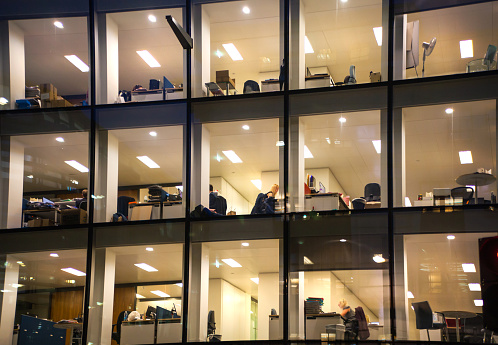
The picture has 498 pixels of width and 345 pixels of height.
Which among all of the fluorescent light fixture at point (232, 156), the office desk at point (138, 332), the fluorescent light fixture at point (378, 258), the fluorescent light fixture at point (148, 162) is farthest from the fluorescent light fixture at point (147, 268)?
the fluorescent light fixture at point (378, 258)

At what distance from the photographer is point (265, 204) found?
15.6 metres

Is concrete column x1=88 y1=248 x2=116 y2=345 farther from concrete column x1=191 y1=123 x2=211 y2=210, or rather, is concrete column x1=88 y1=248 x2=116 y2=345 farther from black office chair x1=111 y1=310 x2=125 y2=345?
concrete column x1=191 y1=123 x2=211 y2=210

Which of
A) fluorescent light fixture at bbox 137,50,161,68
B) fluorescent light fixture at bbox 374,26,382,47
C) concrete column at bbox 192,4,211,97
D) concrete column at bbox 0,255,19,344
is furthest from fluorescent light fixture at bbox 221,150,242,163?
concrete column at bbox 0,255,19,344

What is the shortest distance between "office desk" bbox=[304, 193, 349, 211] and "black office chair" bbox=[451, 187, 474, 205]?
234 centimetres

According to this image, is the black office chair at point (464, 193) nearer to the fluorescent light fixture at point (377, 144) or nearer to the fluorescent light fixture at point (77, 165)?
the fluorescent light fixture at point (377, 144)

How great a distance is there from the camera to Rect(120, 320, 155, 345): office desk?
15250 mm

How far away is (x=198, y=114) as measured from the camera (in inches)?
645

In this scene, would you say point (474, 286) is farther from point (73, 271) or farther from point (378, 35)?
point (73, 271)

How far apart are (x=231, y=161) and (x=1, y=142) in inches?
223

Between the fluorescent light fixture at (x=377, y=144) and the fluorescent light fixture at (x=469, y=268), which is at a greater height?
the fluorescent light fixture at (x=377, y=144)

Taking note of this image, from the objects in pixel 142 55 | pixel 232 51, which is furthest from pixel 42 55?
pixel 232 51

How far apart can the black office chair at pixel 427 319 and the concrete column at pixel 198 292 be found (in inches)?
171

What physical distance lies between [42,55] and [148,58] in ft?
9.20

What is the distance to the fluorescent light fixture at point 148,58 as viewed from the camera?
61.6 ft
